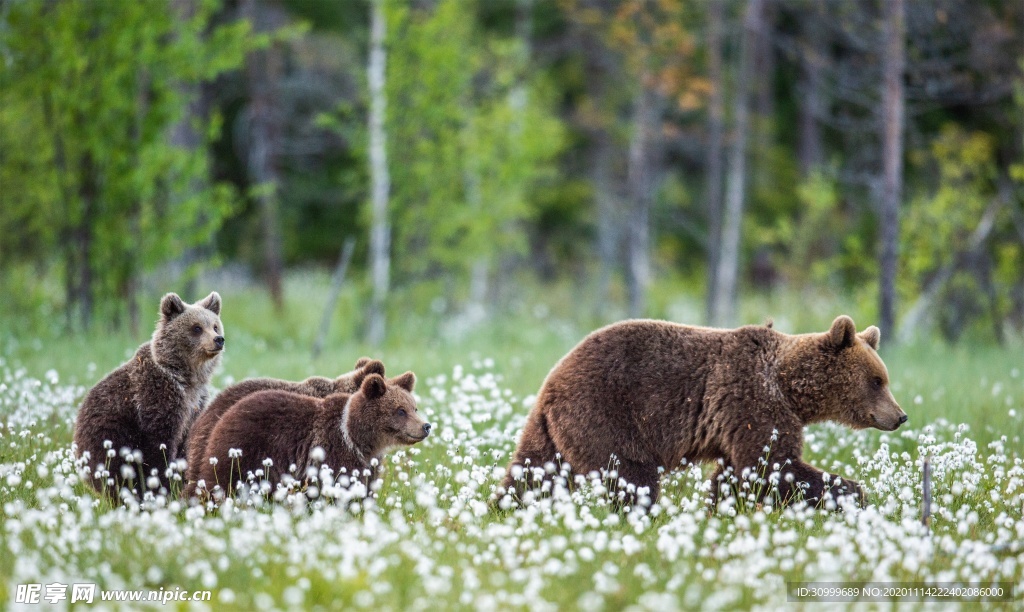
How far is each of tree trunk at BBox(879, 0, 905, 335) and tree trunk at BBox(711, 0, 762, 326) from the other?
218 inches

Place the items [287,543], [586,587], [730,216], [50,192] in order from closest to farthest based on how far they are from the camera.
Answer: [586,587]
[287,543]
[50,192]
[730,216]

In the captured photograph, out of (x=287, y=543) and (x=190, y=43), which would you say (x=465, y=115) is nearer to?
(x=190, y=43)

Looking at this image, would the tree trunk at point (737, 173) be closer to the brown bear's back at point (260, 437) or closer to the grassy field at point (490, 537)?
the grassy field at point (490, 537)

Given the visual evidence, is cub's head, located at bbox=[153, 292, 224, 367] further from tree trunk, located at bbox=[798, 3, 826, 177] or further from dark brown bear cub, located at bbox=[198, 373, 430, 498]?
tree trunk, located at bbox=[798, 3, 826, 177]

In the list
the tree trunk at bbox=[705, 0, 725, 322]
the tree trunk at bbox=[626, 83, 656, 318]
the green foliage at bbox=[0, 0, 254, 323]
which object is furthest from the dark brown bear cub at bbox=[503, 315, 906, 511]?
the tree trunk at bbox=[705, 0, 725, 322]

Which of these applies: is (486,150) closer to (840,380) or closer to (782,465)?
(840,380)

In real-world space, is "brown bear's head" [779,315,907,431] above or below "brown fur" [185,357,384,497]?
above

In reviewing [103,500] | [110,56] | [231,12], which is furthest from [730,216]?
[103,500]

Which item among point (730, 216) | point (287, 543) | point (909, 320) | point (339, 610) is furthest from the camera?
point (730, 216)

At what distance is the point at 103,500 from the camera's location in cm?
601

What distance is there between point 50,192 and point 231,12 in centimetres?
1033

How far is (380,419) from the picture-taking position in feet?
20.3

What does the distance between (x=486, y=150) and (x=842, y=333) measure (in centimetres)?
1267

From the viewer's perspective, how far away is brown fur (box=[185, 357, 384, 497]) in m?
6.34
